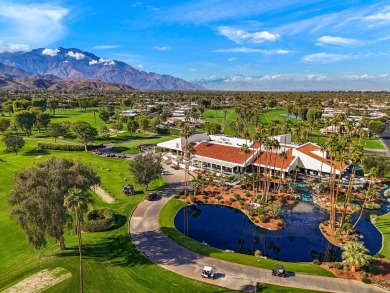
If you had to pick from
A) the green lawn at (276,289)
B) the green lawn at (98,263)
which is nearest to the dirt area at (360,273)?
the green lawn at (276,289)

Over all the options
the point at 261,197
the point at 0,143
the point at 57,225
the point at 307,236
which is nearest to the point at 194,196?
the point at 261,197

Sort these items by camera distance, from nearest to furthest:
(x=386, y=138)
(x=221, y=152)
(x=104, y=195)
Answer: (x=104, y=195) → (x=221, y=152) → (x=386, y=138)

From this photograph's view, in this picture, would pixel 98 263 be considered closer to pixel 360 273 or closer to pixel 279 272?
pixel 279 272

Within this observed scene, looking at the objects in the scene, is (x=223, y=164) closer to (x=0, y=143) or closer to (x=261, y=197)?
(x=261, y=197)

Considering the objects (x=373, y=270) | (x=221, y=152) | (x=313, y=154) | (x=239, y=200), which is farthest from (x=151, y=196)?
(x=313, y=154)

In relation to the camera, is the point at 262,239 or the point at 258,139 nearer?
the point at 262,239

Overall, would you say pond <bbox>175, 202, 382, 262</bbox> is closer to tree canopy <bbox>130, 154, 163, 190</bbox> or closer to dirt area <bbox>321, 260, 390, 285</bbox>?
dirt area <bbox>321, 260, 390, 285</bbox>
